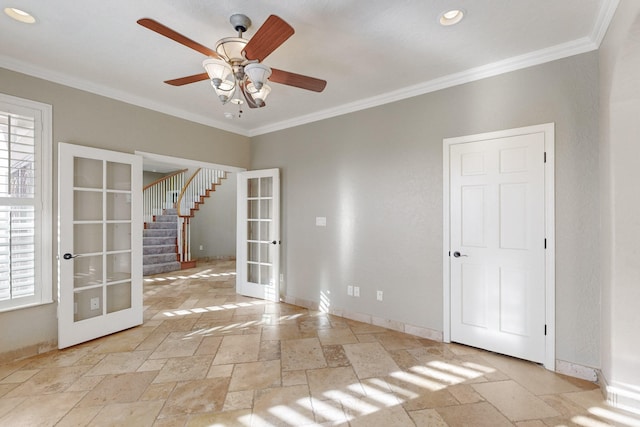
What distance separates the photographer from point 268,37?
1.70m

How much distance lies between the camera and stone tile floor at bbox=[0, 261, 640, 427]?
6.49 feet

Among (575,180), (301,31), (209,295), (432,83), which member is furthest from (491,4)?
(209,295)

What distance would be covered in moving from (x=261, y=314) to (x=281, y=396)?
192 centimetres

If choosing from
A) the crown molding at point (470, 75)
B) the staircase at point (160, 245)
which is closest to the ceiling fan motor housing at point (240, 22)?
the crown molding at point (470, 75)

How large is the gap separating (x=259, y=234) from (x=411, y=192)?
263 cm

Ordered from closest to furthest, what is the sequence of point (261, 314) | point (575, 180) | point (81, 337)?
point (575, 180), point (81, 337), point (261, 314)

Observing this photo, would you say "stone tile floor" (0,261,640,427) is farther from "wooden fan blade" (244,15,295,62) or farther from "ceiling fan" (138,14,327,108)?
"wooden fan blade" (244,15,295,62)

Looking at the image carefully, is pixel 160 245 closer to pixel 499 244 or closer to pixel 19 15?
pixel 19 15

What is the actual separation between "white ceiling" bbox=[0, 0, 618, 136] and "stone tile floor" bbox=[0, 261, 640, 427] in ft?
9.02

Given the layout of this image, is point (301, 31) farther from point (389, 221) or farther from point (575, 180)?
point (575, 180)

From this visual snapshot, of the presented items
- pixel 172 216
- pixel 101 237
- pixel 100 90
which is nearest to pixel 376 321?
pixel 101 237

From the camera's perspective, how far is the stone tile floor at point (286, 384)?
1.98 meters

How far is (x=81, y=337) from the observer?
3086 millimetres

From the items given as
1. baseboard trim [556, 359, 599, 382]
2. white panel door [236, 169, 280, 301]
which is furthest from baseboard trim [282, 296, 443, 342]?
baseboard trim [556, 359, 599, 382]
